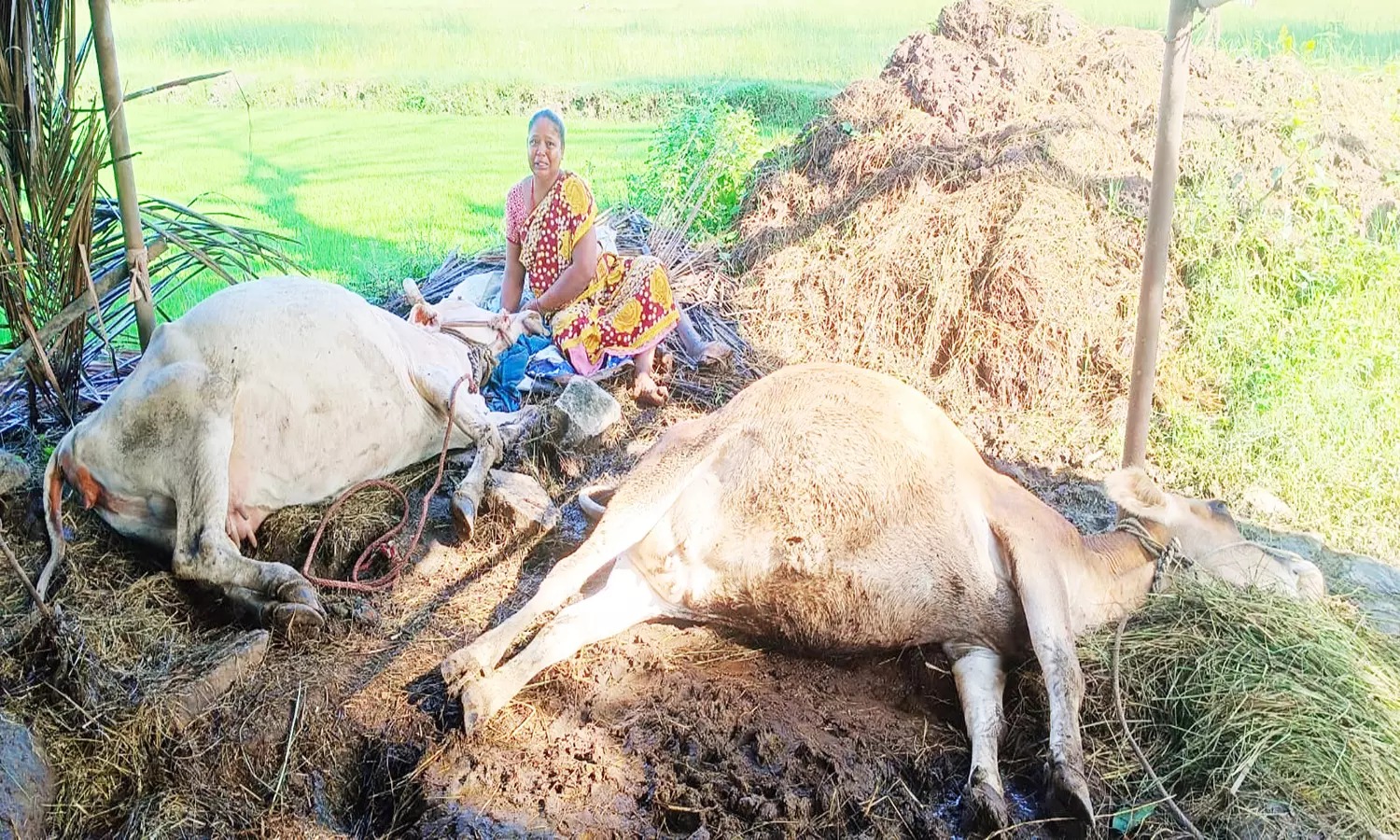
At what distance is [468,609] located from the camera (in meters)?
4.11

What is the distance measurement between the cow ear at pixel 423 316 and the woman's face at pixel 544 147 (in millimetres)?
1118

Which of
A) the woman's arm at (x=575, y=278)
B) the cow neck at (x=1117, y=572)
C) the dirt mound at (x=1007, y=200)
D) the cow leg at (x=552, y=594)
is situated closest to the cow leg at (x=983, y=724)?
the cow neck at (x=1117, y=572)

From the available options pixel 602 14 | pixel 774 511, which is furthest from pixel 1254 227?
pixel 602 14

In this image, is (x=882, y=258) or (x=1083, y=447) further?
(x=882, y=258)

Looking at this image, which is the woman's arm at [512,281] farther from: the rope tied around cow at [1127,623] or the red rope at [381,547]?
the rope tied around cow at [1127,623]

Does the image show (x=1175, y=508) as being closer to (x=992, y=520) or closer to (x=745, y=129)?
(x=992, y=520)

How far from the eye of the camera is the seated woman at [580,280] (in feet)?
20.6

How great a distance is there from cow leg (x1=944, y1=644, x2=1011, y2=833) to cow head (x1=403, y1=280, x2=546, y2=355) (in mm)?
3421

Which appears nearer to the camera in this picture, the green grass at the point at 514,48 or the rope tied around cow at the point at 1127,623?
the rope tied around cow at the point at 1127,623

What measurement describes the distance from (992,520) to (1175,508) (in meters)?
0.92

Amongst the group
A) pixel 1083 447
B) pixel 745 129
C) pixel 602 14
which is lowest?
pixel 1083 447

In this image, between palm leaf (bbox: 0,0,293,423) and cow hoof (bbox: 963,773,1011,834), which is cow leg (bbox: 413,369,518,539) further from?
cow hoof (bbox: 963,773,1011,834)

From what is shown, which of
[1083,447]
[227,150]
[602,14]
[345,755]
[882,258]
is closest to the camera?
[345,755]

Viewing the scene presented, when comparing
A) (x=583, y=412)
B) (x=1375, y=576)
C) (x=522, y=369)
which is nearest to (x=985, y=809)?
(x=1375, y=576)
